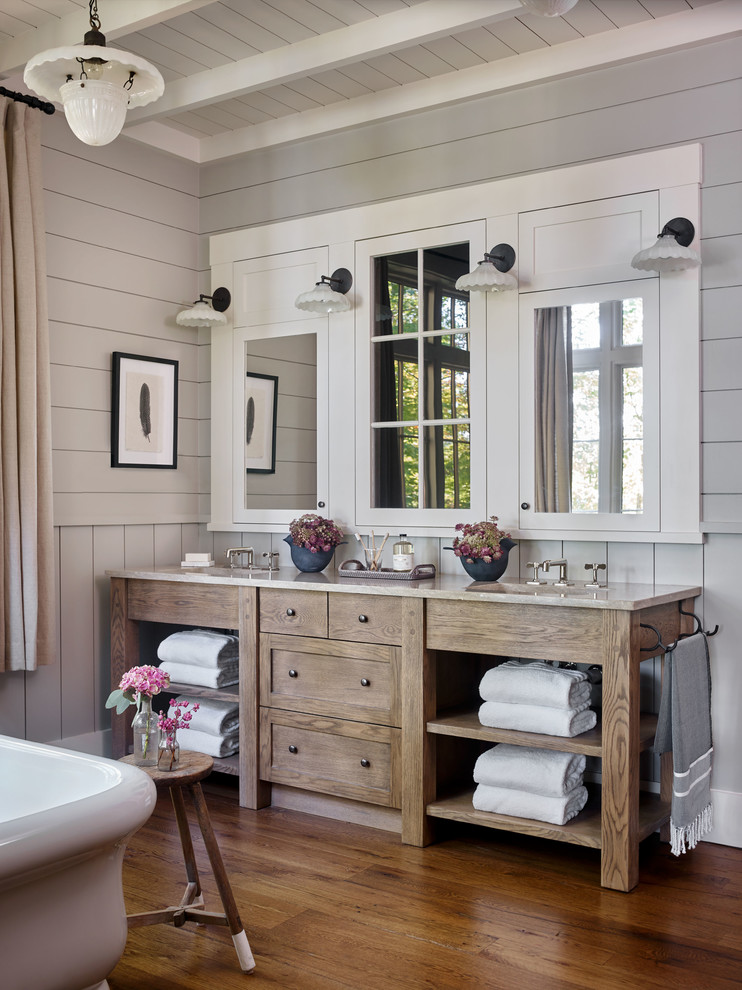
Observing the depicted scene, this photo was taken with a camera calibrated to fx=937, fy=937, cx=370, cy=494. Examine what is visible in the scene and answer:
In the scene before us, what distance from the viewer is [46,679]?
3938 mm

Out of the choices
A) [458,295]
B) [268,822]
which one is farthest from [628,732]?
[458,295]

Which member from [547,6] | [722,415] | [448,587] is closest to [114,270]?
[448,587]

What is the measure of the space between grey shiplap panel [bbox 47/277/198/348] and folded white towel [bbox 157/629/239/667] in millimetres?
1300

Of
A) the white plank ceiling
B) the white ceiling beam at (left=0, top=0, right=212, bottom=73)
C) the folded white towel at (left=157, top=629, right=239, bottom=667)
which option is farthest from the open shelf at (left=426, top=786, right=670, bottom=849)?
the white ceiling beam at (left=0, top=0, right=212, bottom=73)

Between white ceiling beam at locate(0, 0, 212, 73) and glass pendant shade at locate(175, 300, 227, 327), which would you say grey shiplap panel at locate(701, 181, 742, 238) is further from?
glass pendant shade at locate(175, 300, 227, 327)

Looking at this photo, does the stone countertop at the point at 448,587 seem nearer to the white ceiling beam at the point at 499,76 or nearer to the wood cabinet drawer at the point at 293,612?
the wood cabinet drawer at the point at 293,612

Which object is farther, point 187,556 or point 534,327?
point 187,556

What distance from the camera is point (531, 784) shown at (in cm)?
302

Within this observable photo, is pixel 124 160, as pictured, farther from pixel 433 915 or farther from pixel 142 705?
pixel 433 915

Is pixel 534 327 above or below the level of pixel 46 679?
above

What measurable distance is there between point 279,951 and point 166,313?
3013 mm

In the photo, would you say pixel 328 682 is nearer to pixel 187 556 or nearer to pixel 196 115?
pixel 187 556

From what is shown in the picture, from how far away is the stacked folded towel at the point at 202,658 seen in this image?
12.5ft

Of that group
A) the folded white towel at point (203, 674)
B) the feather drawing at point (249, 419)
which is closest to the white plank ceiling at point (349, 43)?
Result: the feather drawing at point (249, 419)
